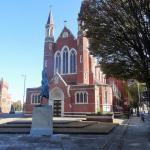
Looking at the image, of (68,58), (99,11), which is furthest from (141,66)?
(68,58)

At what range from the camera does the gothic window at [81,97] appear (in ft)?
174

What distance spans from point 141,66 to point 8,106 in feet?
342

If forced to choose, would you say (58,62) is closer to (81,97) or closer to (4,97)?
(81,97)

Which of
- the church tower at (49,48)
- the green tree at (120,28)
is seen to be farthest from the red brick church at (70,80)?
the green tree at (120,28)

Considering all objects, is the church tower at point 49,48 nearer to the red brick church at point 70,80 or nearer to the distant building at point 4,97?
the red brick church at point 70,80

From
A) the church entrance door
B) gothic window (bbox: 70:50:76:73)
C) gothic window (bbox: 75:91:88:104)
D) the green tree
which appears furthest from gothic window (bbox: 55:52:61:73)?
the green tree

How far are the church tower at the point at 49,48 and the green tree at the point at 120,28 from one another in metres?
40.3

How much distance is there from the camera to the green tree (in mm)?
16078

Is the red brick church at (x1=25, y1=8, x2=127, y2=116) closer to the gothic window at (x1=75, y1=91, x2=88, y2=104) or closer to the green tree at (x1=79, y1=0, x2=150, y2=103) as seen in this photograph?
the gothic window at (x1=75, y1=91, x2=88, y2=104)

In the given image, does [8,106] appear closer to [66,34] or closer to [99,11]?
[66,34]

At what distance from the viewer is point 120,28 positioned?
56.1 ft

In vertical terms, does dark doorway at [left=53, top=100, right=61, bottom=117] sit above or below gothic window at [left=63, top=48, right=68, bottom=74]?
below

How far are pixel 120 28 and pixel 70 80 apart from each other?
137ft

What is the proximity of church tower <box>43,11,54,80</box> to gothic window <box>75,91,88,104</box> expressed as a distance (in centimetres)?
925
